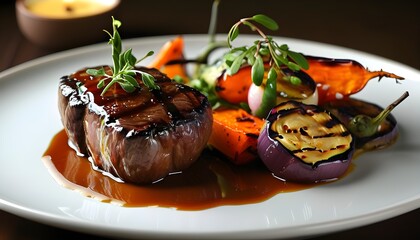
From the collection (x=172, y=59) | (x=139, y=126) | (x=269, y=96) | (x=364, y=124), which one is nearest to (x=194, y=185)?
(x=139, y=126)

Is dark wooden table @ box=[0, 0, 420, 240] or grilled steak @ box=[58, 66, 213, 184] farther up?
grilled steak @ box=[58, 66, 213, 184]

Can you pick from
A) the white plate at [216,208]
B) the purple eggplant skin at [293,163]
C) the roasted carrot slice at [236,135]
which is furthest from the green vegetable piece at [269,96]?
the white plate at [216,208]

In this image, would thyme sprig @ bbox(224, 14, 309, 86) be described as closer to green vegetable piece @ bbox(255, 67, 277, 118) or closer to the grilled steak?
green vegetable piece @ bbox(255, 67, 277, 118)

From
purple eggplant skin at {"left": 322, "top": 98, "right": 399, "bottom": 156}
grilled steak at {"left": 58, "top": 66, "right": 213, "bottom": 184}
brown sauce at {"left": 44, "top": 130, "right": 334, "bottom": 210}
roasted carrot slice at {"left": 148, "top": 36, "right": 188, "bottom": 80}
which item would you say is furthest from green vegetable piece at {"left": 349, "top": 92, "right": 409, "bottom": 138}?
roasted carrot slice at {"left": 148, "top": 36, "right": 188, "bottom": 80}

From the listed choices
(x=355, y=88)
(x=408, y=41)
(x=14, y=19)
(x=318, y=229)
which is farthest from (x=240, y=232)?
(x=14, y=19)

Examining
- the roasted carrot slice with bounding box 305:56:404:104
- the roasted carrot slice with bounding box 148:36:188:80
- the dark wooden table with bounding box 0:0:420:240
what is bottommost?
the dark wooden table with bounding box 0:0:420:240
